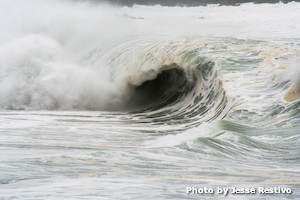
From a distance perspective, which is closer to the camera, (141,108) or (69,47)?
(141,108)

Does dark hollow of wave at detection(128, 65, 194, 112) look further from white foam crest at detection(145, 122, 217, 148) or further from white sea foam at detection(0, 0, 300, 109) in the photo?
white foam crest at detection(145, 122, 217, 148)

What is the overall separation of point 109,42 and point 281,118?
733 centimetres

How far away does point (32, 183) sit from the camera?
19.2ft

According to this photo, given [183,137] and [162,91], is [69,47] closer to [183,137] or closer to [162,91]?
[162,91]

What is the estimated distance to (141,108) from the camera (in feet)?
37.5

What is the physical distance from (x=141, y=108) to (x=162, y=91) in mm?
700

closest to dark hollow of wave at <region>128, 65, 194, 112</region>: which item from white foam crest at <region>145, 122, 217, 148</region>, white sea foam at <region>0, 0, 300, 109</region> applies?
white sea foam at <region>0, 0, 300, 109</region>

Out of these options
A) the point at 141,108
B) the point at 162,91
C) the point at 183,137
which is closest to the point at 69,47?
the point at 162,91

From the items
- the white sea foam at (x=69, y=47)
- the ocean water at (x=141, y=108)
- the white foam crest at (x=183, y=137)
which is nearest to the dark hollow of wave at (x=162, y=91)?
the ocean water at (x=141, y=108)

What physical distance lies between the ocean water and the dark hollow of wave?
28 mm

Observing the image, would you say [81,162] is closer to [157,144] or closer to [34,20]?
[157,144]

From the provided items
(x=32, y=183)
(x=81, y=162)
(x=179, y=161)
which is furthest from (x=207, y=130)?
(x=32, y=183)

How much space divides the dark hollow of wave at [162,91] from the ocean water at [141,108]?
0.09ft

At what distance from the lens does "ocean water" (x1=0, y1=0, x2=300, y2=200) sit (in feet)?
19.7
